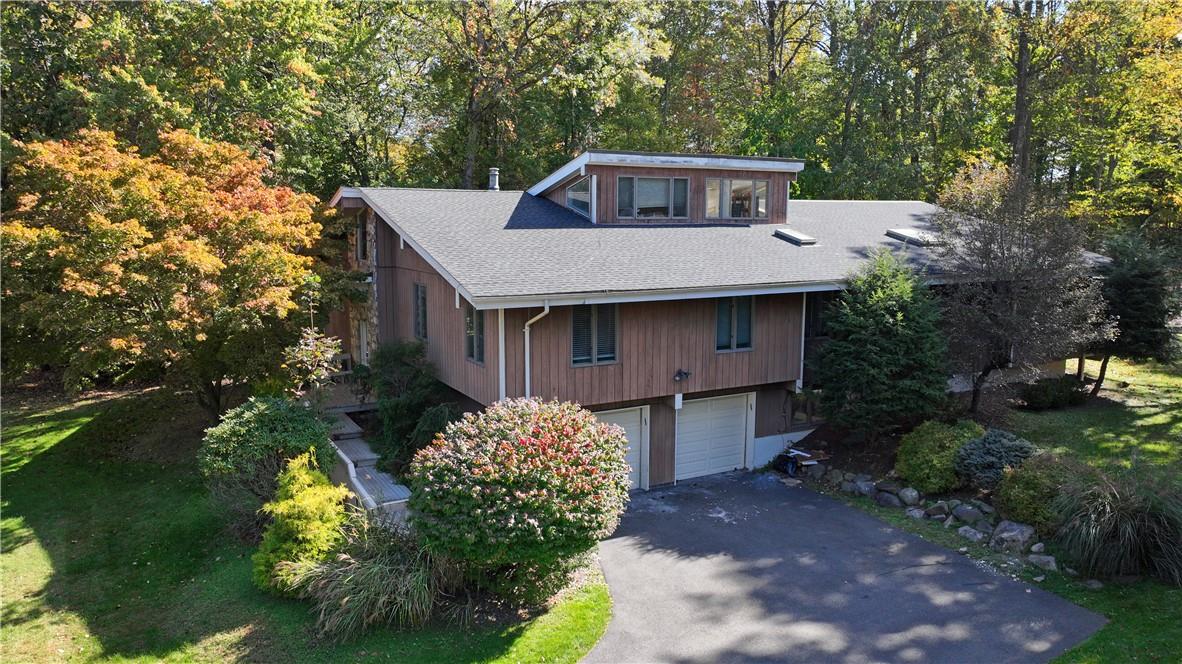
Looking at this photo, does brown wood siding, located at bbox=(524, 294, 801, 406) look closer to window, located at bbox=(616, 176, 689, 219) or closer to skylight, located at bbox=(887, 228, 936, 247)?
window, located at bbox=(616, 176, 689, 219)

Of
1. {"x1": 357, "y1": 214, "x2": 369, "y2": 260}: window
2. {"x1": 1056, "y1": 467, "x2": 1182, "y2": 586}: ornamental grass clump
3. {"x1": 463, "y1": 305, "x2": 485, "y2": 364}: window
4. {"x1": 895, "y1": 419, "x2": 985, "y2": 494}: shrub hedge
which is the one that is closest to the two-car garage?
{"x1": 463, "y1": 305, "x2": 485, "y2": 364}: window

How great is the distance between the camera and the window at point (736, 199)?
57.7ft

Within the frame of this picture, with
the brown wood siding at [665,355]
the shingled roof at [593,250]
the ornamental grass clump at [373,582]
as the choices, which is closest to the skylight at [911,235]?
the shingled roof at [593,250]

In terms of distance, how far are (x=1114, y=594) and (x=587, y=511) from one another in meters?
6.70

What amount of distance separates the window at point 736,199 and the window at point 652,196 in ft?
2.30

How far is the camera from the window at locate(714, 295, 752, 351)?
1407 cm

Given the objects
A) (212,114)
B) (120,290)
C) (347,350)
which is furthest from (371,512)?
(212,114)

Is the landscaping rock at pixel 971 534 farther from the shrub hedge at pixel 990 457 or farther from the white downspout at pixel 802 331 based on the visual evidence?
the white downspout at pixel 802 331

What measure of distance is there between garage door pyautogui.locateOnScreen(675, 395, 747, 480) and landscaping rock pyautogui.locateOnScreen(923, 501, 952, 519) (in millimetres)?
4019

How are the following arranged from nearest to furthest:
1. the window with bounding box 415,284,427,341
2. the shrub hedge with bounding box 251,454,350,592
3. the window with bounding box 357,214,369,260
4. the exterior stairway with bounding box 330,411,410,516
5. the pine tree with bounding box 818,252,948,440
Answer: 1. the shrub hedge with bounding box 251,454,350,592
2. the exterior stairway with bounding box 330,411,410,516
3. the pine tree with bounding box 818,252,948,440
4. the window with bounding box 415,284,427,341
5. the window with bounding box 357,214,369,260

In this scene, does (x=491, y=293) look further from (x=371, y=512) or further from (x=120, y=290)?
(x=120, y=290)

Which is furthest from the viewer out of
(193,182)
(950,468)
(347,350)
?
(347,350)

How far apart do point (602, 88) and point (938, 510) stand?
20487mm

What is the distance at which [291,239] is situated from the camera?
1540cm
